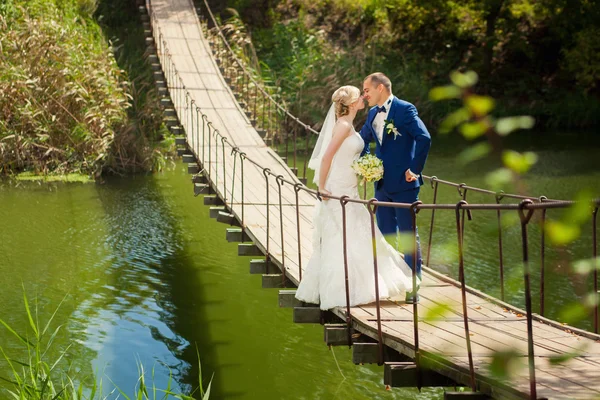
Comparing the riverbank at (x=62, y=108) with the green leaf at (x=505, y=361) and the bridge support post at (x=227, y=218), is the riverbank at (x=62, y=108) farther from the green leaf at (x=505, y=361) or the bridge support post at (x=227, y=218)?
the green leaf at (x=505, y=361)

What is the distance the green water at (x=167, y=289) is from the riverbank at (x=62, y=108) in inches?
27.7

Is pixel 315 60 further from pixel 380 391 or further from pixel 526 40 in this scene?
pixel 380 391

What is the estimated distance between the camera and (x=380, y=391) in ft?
18.6

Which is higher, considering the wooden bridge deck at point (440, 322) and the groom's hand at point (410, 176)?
the groom's hand at point (410, 176)

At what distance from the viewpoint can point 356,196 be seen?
469cm

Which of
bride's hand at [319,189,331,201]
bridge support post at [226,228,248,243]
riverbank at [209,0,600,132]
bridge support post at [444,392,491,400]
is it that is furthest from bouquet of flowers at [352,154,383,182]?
riverbank at [209,0,600,132]

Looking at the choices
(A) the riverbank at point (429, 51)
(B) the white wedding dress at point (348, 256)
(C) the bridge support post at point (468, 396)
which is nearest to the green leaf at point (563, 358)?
(C) the bridge support post at point (468, 396)

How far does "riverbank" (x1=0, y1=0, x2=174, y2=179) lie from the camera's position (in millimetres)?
12625

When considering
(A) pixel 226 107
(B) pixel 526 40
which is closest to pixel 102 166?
(A) pixel 226 107

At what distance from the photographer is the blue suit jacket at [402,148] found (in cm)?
446

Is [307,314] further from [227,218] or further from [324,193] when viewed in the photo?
[227,218]

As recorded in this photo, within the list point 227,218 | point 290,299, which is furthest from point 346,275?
point 227,218

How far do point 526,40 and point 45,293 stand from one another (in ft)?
47.5

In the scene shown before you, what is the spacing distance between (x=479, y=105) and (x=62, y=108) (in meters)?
12.7
